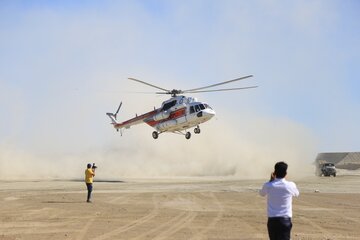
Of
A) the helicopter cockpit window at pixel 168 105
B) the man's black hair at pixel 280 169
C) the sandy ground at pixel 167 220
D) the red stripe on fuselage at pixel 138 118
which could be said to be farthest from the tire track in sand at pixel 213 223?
the red stripe on fuselage at pixel 138 118

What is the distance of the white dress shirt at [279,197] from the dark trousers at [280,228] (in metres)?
0.07

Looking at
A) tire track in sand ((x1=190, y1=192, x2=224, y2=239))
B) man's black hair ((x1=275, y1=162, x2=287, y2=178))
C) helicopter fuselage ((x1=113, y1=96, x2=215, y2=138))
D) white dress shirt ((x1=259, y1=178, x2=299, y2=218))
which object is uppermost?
helicopter fuselage ((x1=113, y1=96, x2=215, y2=138))

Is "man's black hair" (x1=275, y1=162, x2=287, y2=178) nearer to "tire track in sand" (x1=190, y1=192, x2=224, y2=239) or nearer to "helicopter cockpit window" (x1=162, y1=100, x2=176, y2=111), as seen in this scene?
"tire track in sand" (x1=190, y1=192, x2=224, y2=239)

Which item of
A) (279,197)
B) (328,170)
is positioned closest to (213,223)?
(279,197)

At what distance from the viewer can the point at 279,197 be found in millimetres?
7043

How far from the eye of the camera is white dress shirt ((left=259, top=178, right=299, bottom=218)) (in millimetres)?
6977

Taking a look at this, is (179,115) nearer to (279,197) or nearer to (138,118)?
(138,118)

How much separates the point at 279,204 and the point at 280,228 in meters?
0.34

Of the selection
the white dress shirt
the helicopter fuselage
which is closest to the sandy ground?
the white dress shirt

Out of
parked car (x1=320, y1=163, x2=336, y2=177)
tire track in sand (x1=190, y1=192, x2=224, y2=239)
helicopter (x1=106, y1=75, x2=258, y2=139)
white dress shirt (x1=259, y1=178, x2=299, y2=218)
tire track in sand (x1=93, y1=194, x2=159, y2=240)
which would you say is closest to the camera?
white dress shirt (x1=259, y1=178, x2=299, y2=218)

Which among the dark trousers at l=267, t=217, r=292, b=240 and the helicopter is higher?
Result: the helicopter

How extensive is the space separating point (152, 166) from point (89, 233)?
53813 millimetres

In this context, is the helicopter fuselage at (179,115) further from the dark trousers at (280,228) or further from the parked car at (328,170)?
the dark trousers at (280,228)

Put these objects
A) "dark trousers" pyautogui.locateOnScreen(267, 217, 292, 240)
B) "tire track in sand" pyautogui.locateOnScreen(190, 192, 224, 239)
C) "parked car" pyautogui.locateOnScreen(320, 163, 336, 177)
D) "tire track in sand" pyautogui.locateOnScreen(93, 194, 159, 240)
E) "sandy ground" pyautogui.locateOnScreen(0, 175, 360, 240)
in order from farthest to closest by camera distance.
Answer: "parked car" pyautogui.locateOnScreen(320, 163, 336, 177) < "sandy ground" pyautogui.locateOnScreen(0, 175, 360, 240) < "tire track in sand" pyautogui.locateOnScreen(190, 192, 224, 239) < "tire track in sand" pyautogui.locateOnScreen(93, 194, 159, 240) < "dark trousers" pyautogui.locateOnScreen(267, 217, 292, 240)
